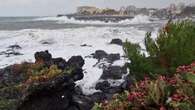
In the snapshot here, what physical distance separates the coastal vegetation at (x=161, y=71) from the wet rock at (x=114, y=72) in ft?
20.0

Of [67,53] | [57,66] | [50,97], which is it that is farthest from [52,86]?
[67,53]

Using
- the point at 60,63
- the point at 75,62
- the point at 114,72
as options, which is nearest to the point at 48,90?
the point at 60,63

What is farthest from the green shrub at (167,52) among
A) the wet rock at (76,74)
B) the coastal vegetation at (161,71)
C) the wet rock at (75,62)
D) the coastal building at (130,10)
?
the coastal building at (130,10)

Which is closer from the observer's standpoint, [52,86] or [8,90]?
[52,86]

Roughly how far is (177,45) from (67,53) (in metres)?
15.9

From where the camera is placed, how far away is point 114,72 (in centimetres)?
1664

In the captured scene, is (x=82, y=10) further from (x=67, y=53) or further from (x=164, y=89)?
(x=164, y=89)

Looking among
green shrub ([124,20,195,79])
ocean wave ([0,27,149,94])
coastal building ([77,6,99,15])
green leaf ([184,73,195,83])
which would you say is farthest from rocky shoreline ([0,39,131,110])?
coastal building ([77,6,99,15])

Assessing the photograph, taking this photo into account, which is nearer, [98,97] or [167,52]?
[167,52]

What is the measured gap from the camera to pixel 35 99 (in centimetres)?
1232

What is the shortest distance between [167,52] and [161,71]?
16.7 inches

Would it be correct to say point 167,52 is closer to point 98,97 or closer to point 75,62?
point 98,97

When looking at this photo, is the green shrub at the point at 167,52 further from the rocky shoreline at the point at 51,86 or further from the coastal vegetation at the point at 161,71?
the rocky shoreline at the point at 51,86

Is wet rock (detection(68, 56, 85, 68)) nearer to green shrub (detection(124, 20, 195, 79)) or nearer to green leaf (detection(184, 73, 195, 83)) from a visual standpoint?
green shrub (detection(124, 20, 195, 79))
